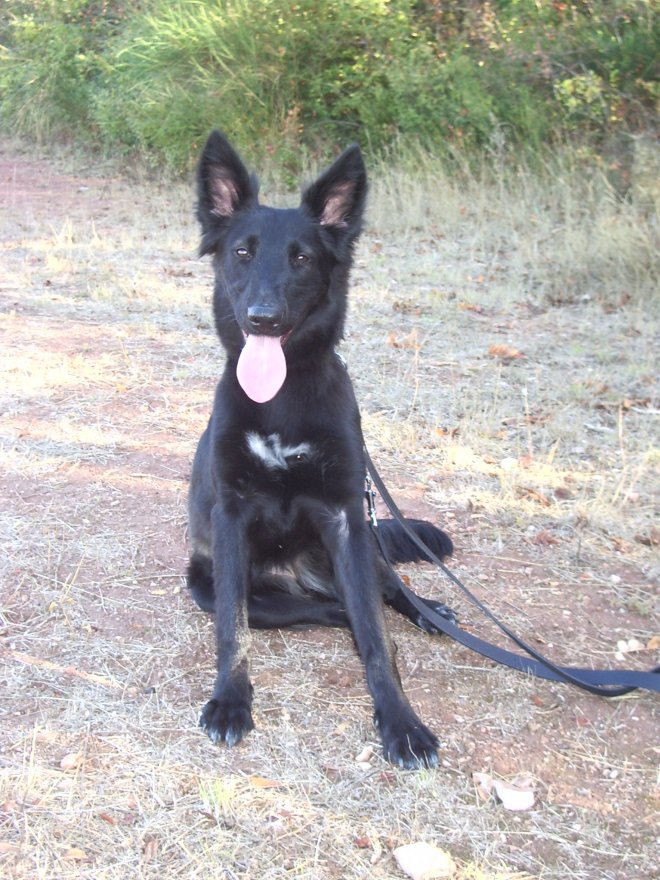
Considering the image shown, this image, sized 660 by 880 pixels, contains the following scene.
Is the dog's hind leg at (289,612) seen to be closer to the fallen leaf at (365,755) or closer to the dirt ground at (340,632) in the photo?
the dirt ground at (340,632)

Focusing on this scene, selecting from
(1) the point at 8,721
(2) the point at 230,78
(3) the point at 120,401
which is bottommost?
(1) the point at 8,721

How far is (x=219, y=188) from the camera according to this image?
3252 mm

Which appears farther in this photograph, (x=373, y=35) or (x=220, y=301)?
(x=373, y=35)

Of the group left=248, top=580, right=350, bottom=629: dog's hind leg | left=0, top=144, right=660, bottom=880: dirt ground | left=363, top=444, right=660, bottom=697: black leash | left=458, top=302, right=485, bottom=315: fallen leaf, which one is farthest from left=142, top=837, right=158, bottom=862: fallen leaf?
left=458, top=302, right=485, bottom=315: fallen leaf

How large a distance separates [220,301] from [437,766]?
67.2 inches

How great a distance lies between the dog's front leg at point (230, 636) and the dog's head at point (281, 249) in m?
0.56

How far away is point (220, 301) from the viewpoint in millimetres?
3211

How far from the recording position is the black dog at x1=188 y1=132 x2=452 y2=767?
9.54 feet

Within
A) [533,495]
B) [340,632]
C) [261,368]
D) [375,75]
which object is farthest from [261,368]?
[375,75]

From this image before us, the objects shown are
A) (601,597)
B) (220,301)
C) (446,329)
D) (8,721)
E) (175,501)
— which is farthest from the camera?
(446,329)

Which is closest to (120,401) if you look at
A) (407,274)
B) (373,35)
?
(407,274)

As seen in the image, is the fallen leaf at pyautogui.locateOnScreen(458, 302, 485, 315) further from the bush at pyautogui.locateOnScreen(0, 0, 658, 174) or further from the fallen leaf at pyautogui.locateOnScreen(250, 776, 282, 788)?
the fallen leaf at pyautogui.locateOnScreen(250, 776, 282, 788)

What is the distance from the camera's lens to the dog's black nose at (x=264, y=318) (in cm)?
288

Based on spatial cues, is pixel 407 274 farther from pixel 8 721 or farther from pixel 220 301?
pixel 8 721
